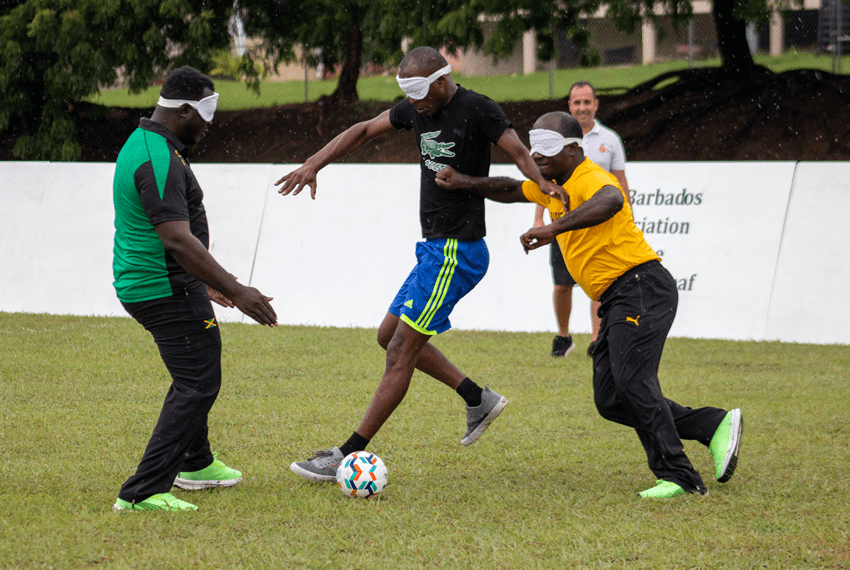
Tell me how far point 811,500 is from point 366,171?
7.25 meters

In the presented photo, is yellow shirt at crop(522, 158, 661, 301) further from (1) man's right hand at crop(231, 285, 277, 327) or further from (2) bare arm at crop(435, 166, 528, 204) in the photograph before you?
(1) man's right hand at crop(231, 285, 277, 327)

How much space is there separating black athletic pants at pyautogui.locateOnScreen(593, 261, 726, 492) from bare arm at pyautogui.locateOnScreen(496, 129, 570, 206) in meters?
0.58

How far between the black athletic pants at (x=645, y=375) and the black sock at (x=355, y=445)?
1.27 m

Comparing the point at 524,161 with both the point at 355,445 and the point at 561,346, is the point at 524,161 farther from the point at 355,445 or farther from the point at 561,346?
the point at 561,346

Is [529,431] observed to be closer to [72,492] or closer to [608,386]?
[608,386]

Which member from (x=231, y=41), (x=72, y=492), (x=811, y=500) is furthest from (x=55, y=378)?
(x=231, y=41)

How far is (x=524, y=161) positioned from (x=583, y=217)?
0.60m

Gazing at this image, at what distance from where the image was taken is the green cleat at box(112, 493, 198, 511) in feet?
14.2

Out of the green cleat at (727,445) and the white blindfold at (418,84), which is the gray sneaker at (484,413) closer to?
the green cleat at (727,445)

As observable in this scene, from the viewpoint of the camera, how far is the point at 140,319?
4.45m

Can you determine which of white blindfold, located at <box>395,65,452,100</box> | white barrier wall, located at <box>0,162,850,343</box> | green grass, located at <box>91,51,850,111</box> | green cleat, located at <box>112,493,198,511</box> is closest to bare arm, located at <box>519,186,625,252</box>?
white blindfold, located at <box>395,65,452,100</box>

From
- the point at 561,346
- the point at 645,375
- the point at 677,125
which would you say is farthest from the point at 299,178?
the point at 677,125

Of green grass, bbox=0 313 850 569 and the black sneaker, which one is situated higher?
green grass, bbox=0 313 850 569

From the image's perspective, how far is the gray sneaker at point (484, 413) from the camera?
17.8 ft
